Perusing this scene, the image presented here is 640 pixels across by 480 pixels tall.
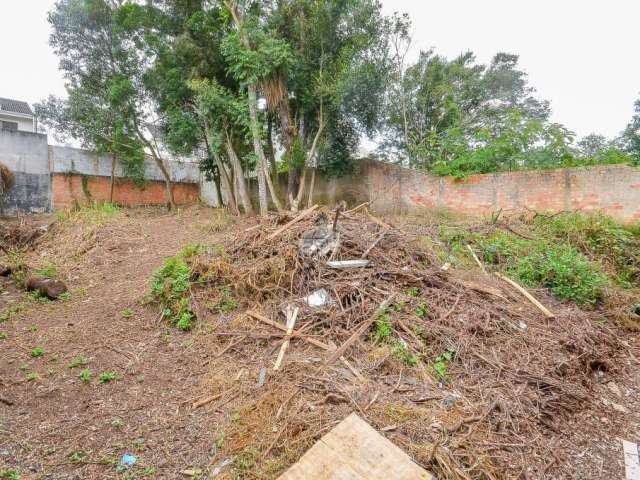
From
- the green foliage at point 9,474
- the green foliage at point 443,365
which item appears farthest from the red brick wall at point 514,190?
the green foliage at point 9,474

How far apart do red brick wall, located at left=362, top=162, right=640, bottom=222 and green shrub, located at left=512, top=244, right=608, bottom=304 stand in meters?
2.65

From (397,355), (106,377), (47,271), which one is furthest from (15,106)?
(397,355)

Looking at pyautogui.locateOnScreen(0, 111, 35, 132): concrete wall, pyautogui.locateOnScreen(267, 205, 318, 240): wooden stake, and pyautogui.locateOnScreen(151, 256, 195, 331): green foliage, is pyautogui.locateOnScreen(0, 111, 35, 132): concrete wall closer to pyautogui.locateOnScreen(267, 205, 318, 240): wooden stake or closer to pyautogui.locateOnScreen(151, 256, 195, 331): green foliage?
pyautogui.locateOnScreen(151, 256, 195, 331): green foliage

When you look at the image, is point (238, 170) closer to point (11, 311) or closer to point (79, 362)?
point (11, 311)

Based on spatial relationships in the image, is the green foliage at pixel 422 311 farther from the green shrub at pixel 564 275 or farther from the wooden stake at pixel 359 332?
the green shrub at pixel 564 275

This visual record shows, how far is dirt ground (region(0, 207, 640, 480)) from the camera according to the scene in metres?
2.43

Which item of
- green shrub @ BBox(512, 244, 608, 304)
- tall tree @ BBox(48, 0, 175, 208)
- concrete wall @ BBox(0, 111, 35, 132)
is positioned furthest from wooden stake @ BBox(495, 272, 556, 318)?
concrete wall @ BBox(0, 111, 35, 132)

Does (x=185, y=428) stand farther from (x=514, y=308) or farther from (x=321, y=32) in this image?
(x=321, y=32)

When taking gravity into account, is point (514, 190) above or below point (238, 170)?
below

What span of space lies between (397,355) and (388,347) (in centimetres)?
12

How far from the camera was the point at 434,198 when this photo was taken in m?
9.80

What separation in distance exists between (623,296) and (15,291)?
908cm

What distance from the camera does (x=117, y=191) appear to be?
44.5ft

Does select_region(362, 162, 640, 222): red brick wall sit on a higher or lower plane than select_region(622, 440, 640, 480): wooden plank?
higher
